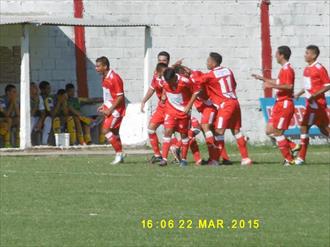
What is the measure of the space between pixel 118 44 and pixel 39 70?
2.00 metres

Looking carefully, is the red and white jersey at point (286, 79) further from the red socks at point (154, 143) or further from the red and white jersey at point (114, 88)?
the red and white jersey at point (114, 88)

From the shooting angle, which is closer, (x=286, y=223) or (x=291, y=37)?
(x=286, y=223)

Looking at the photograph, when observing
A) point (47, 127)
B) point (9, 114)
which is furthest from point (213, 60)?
point (47, 127)

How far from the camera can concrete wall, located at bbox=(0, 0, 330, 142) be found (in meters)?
29.2

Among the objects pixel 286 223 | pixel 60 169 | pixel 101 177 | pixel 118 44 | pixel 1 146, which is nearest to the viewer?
pixel 286 223

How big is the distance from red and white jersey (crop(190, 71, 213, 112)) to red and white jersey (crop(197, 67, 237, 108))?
11 centimetres

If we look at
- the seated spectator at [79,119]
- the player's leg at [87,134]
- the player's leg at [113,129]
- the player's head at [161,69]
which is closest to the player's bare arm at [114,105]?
the player's leg at [113,129]

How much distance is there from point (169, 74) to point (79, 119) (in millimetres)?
7834

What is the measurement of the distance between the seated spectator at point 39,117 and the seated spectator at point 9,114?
40cm

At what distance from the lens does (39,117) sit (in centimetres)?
2786

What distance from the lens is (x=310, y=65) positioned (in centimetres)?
2164

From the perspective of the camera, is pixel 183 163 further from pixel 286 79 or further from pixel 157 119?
pixel 286 79

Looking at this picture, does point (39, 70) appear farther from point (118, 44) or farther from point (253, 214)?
point (253, 214)

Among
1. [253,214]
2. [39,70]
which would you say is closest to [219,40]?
[39,70]
